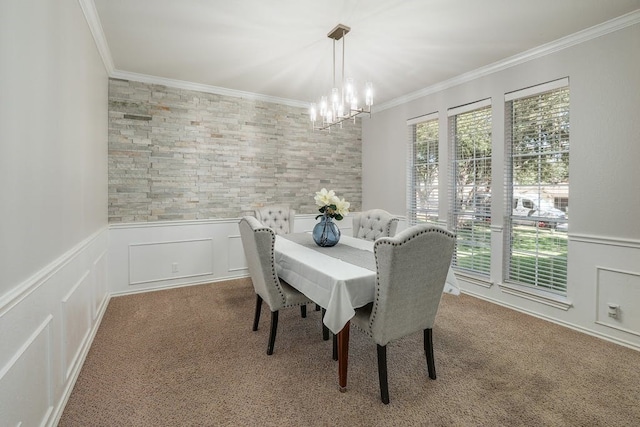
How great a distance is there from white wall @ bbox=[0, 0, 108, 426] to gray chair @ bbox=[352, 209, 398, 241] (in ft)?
8.54

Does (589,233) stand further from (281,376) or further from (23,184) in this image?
(23,184)

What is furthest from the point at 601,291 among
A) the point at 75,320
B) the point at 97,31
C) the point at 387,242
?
the point at 97,31

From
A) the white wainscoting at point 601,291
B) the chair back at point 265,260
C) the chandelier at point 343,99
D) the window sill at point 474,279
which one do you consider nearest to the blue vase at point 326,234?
the chair back at point 265,260

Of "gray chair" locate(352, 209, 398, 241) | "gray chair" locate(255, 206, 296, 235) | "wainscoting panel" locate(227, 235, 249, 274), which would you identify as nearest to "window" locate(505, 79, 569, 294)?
"gray chair" locate(352, 209, 398, 241)

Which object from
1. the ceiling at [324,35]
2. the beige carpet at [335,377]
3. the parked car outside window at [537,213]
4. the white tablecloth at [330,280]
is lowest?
the beige carpet at [335,377]

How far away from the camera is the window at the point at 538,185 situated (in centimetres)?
314

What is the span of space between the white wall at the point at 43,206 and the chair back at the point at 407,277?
5.35 feet

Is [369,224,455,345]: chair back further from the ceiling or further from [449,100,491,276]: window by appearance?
[449,100,491,276]: window

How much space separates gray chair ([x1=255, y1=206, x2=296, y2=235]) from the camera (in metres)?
4.21

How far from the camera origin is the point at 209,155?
4.41m

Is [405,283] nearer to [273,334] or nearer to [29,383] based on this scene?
[273,334]

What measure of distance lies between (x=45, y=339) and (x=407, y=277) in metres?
1.89

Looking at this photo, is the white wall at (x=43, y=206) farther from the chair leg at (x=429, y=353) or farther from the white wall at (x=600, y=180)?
the white wall at (x=600, y=180)

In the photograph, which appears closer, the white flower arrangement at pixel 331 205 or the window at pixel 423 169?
the white flower arrangement at pixel 331 205
